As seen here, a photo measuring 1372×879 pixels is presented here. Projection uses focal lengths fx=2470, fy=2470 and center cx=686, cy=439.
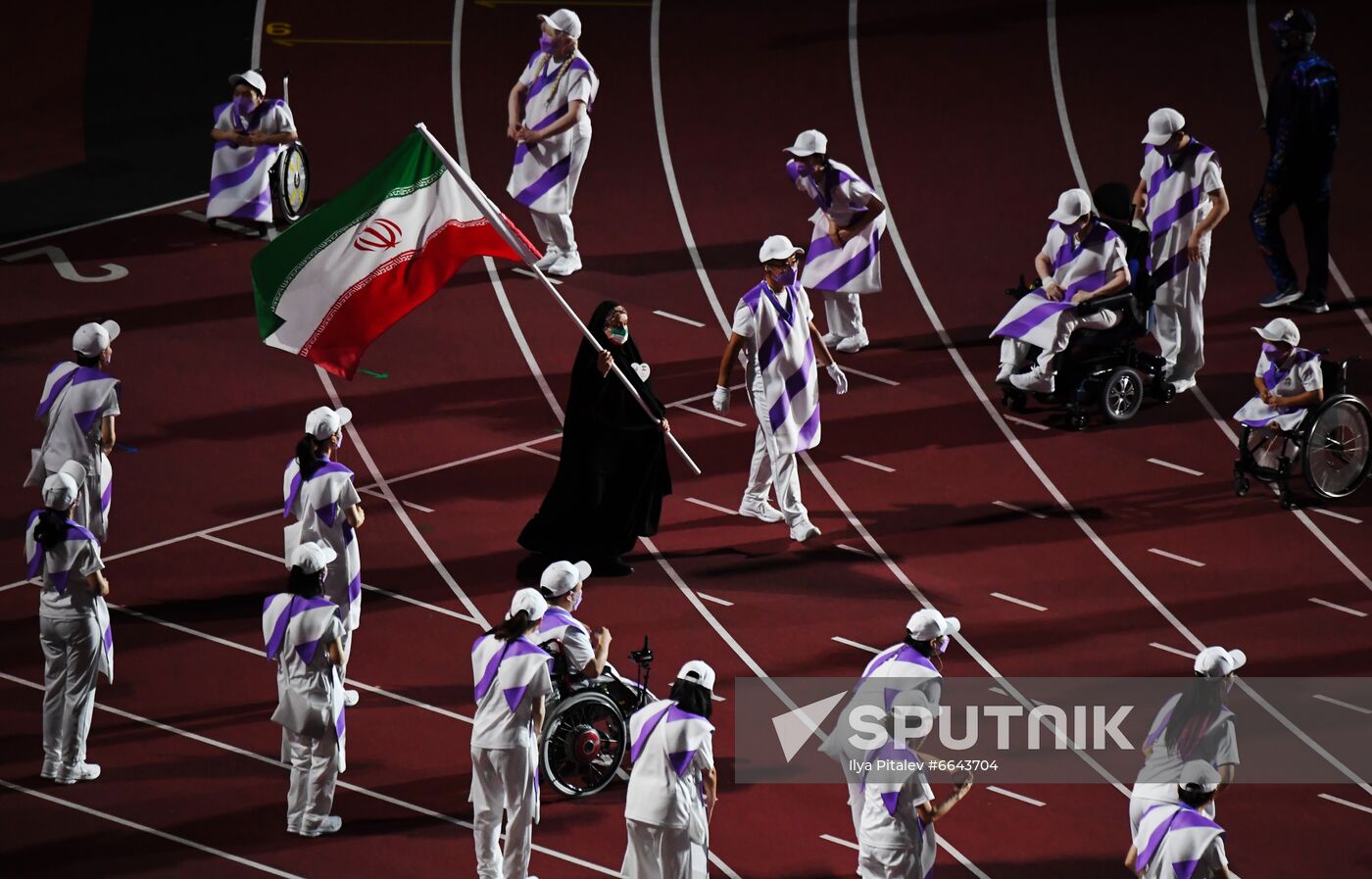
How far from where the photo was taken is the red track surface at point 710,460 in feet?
48.0

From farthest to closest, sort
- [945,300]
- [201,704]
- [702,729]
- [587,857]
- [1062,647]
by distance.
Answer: [945,300] → [1062,647] → [201,704] → [587,857] → [702,729]

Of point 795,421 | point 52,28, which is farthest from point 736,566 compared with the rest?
point 52,28

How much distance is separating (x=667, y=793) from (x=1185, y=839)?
262cm

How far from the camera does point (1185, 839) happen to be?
40.1 feet

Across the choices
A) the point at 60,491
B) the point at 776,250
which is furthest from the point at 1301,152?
the point at 60,491

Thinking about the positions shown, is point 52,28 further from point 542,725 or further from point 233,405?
point 542,725

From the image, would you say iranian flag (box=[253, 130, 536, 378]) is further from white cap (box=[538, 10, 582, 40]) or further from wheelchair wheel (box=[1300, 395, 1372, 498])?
wheelchair wheel (box=[1300, 395, 1372, 498])

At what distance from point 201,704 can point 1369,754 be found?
7.36 meters

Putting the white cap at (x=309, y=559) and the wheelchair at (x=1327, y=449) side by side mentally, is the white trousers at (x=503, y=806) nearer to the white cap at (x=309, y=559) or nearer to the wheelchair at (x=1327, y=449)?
the white cap at (x=309, y=559)

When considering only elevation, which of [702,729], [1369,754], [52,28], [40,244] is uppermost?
[52,28]

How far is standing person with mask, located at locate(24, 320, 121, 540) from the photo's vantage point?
53.1 ft

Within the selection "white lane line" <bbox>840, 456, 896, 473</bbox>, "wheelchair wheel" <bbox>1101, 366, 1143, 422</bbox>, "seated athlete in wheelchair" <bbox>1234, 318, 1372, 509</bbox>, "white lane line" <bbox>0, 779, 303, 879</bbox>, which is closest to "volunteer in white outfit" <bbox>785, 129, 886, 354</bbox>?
"white lane line" <bbox>840, 456, 896, 473</bbox>

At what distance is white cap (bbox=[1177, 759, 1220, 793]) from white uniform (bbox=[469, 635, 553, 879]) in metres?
3.42

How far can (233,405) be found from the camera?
19.6 m
